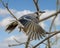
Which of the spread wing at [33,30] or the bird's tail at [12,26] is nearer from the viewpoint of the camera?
the spread wing at [33,30]

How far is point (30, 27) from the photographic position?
2.85 meters

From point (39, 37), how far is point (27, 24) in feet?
1.15

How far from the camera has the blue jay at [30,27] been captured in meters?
2.76

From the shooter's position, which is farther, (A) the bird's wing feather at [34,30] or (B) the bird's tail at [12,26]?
(B) the bird's tail at [12,26]

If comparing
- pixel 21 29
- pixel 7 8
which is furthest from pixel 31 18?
pixel 7 8

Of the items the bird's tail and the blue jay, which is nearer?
the blue jay

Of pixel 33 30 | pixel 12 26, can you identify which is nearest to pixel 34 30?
pixel 33 30

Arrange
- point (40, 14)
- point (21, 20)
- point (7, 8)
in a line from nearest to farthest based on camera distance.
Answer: point (21, 20) < point (40, 14) < point (7, 8)

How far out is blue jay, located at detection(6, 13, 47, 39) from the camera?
2756mm

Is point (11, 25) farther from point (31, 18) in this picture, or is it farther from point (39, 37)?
point (39, 37)

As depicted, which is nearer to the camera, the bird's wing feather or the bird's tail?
the bird's wing feather

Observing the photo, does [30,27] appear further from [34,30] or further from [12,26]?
Result: [12,26]

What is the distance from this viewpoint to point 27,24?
9.78 ft

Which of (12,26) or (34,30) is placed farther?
(12,26)
